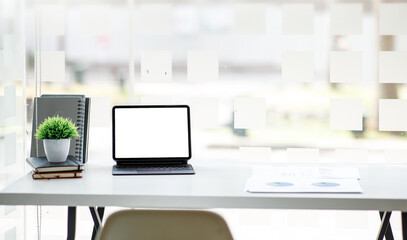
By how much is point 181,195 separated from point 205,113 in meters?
1.30

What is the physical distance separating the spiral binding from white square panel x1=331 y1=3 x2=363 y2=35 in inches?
54.1

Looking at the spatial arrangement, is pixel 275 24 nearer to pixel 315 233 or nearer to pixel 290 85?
pixel 290 85

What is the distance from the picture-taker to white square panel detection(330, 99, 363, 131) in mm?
3186

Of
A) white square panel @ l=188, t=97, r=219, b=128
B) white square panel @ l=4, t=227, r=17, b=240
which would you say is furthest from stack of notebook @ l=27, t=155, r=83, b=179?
white square panel @ l=188, t=97, r=219, b=128

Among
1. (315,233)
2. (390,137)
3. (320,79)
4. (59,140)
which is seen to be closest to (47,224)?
(59,140)

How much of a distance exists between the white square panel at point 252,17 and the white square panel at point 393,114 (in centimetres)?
74

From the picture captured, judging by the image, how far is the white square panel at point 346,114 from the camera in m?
3.19

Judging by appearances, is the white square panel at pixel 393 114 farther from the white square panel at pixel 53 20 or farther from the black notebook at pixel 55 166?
the white square panel at pixel 53 20

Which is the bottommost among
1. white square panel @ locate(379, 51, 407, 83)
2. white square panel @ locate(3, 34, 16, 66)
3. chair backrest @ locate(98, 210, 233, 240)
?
chair backrest @ locate(98, 210, 233, 240)

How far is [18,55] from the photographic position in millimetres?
3232

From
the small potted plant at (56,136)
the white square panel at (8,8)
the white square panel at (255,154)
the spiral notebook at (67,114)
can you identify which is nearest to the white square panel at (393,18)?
the white square panel at (255,154)

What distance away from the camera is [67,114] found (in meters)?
2.65

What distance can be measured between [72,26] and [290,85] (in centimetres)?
125

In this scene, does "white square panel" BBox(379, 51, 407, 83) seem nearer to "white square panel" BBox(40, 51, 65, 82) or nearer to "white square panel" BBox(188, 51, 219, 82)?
"white square panel" BBox(188, 51, 219, 82)
